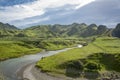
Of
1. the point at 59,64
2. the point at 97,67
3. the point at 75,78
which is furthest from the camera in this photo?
the point at 59,64

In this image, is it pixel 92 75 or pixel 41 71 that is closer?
pixel 92 75

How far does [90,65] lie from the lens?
154 m

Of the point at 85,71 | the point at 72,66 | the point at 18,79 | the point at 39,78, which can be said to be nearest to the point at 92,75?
the point at 85,71

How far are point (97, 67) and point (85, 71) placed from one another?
288 inches

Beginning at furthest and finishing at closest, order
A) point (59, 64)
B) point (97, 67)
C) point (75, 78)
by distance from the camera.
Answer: point (59, 64) < point (97, 67) < point (75, 78)

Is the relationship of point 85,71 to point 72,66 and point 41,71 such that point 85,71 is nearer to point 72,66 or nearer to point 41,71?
point 72,66

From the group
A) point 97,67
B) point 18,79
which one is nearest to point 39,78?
point 18,79

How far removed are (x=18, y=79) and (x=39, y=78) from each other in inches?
435

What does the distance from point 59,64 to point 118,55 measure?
121ft

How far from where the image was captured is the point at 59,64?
6437 inches

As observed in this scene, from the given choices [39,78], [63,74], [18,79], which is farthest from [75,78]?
[18,79]

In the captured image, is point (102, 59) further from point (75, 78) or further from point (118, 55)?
point (75, 78)

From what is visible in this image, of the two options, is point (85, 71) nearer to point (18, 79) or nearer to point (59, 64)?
point (59, 64)

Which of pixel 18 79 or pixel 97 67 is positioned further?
pixel 97 67
